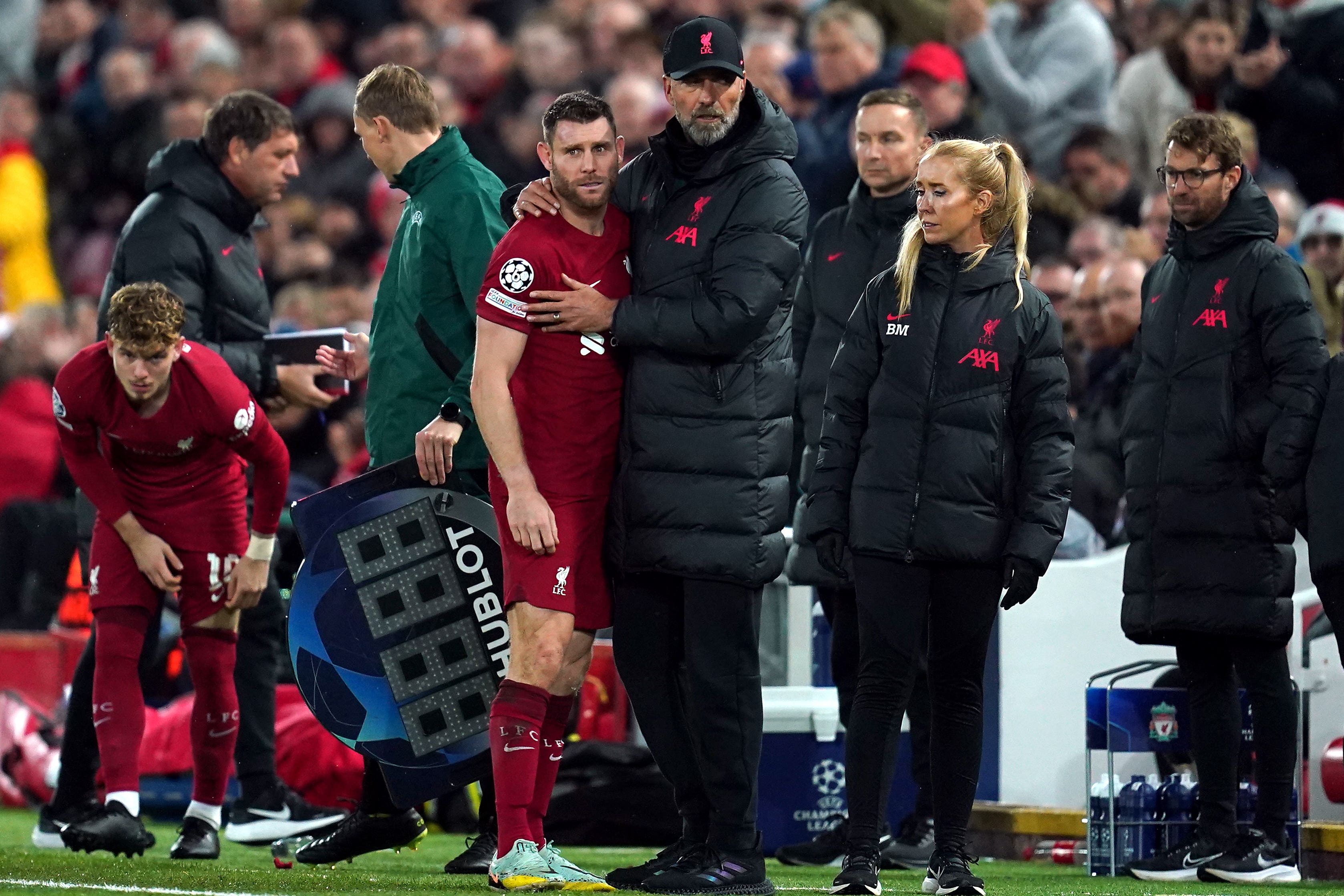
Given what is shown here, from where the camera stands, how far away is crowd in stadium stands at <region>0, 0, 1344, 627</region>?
30.7 ft

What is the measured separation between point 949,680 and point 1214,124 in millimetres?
2013

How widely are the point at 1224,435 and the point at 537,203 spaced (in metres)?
2.20

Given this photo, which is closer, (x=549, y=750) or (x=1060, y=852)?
(x=549, y=750)

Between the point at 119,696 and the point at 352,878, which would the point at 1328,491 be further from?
the point at 119,696

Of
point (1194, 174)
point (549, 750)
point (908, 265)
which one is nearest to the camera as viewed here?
point (549, 750)

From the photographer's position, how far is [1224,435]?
6094 mm

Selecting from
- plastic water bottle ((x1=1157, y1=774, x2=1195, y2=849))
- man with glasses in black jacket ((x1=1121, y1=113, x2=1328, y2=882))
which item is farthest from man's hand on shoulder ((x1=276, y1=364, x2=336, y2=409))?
plastic water bottle ((x1=1157, y1=774, x2=1195, y2=849))

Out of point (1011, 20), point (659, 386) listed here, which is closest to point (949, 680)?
point (659, 386)

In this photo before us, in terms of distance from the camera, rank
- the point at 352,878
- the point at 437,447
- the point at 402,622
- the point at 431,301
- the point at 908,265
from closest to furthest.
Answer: the point at 908,265
the point at 352,878
the point at 437,447
the point at 402,622
the point at 431,301

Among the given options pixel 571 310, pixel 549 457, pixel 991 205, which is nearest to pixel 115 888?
pixel 549 457

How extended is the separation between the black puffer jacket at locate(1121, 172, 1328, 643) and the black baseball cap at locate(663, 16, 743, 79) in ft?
5.74

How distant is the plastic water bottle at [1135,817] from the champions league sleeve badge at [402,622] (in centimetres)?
205

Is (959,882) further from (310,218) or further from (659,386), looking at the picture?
(310,218)

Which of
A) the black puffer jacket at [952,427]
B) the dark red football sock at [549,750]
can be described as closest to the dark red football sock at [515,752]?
the dark red football sock at [549,750]
